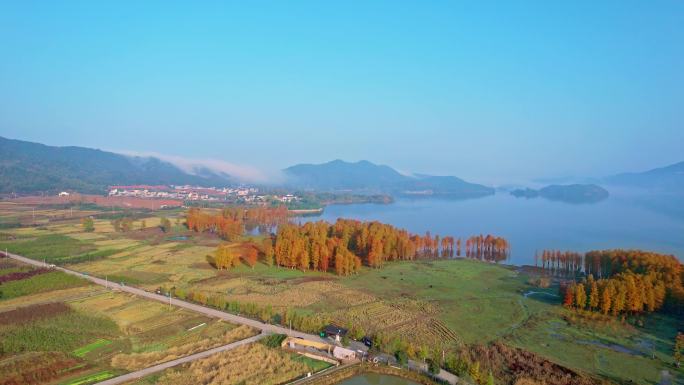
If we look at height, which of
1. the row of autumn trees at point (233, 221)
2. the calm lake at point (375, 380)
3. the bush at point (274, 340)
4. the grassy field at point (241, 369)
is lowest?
the calm lake at point (375, 380)

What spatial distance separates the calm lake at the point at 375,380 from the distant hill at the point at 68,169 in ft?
275

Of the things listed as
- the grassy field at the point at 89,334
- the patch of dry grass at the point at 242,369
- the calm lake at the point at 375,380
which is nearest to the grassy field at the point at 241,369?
the patch of dry grass at the point at 242,369

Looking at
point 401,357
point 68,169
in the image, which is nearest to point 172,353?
point 401,357

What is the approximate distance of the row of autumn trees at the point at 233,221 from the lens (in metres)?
41.2

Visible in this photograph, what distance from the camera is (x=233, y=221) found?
43.6m

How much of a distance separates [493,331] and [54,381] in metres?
15.3

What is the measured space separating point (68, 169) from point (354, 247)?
108 metres

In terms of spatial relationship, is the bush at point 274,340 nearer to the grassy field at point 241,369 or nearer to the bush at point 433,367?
the grassy field at point 241,369

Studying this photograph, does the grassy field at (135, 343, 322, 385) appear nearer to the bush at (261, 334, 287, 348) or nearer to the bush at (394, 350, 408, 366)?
the bush at (261, 334, 287, 348)

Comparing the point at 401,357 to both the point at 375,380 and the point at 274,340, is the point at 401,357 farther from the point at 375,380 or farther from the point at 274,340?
the point at 274,340

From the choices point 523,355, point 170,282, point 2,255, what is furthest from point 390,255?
point 2,255

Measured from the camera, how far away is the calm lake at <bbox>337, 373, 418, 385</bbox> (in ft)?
46.6

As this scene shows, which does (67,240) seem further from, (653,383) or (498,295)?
(653,383)

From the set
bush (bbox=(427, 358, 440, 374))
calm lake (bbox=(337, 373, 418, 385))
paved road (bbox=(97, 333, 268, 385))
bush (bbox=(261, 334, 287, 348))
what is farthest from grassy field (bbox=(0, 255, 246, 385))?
bush (bbox=(427, 358, 440, 374))
